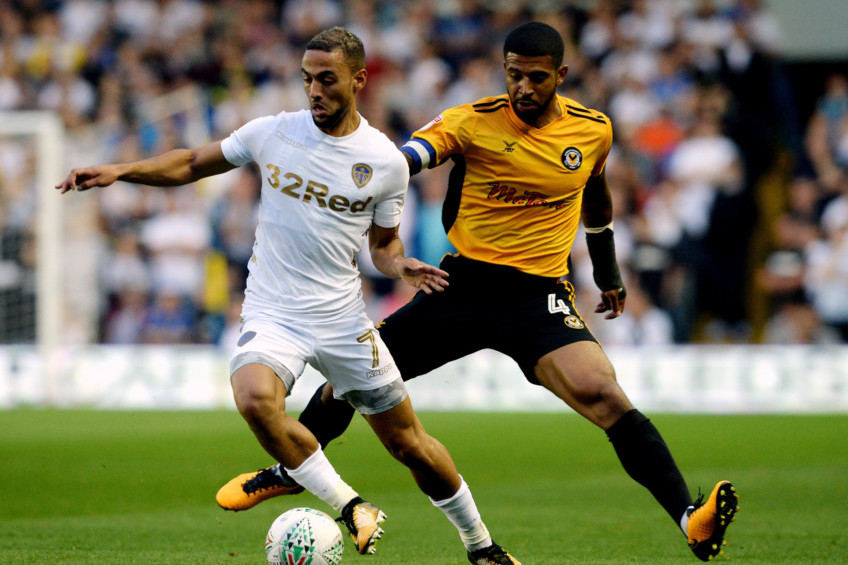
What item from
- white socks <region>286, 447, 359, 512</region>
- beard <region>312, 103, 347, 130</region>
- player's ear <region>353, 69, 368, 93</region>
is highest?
player's ear <region>353, 69, 368, 93</region>

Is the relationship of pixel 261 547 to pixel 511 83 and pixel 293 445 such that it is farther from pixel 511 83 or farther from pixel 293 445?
pixel 511 83

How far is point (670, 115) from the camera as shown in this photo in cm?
1650

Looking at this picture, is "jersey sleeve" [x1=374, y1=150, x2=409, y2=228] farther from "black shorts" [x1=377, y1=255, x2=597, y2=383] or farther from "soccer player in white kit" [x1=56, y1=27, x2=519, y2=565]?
"black shorts" [x1=377, y1=255, x2=597, y2=383]

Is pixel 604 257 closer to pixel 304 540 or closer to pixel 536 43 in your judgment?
pixel 536 43

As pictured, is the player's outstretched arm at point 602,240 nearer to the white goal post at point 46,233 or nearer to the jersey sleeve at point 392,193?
the jersey sleeve at point 392,193

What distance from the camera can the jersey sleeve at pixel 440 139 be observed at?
6.50 meters

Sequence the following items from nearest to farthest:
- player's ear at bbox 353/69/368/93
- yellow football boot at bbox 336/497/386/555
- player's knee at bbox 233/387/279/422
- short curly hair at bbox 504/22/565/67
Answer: yellow football boot at bbox 336/497/386/555, player's knee at bbox 233/387/279/422, player's ear at bbox 353/69/368/93, short curly hair at bbox 504/22/565/67

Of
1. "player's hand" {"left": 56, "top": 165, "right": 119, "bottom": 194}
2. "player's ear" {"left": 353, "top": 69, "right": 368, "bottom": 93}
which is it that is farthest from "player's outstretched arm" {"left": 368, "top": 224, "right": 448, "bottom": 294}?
"player's hand" {"left": 56, "top": 165, "right": 119, "bottom": 194}

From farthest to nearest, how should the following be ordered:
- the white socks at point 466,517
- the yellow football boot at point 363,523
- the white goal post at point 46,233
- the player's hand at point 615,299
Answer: the white goal post at point 46,233 → the player's hand at point 615,299 → the white socks at point 466,517 → the yellow football boot at point 363,523

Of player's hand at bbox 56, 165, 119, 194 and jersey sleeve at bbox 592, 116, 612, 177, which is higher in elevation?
jersey sleeve at bbox 592, 116, 612, 177

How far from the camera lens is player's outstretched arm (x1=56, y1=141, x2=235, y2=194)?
589 cm

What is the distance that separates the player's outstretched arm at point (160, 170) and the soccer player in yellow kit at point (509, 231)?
1001 mm

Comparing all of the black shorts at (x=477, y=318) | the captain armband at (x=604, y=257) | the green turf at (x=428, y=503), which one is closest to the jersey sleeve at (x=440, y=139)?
the black shorts at (x=477, y=318)

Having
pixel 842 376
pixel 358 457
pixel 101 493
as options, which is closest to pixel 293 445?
pixel 101 493
